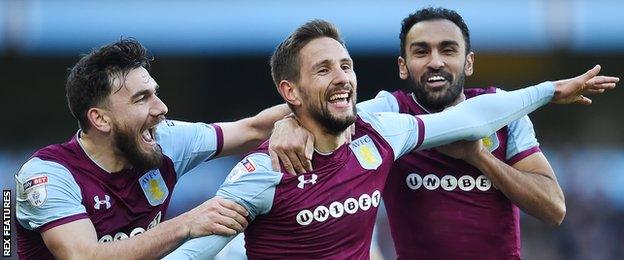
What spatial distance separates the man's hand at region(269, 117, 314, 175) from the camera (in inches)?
208

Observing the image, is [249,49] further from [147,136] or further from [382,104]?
[147,136]

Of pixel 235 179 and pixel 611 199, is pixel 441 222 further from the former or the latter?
pixel 611 199

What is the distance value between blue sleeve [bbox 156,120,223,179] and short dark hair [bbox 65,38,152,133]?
44cm

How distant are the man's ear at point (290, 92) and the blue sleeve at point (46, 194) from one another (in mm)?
1180

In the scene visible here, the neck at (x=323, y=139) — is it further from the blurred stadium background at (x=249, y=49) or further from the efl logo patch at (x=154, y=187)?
the blurred stadium background at (x=249, y=49)

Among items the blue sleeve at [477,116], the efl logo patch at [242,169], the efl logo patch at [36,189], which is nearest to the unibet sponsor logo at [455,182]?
the blue sleeve at [477,116]

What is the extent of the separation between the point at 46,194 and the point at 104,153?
436 millimetres

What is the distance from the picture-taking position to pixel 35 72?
15695 mm

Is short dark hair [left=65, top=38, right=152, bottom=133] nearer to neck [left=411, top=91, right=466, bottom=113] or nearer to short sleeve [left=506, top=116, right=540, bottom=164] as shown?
neck [left=411, top=91, right=466, bottom=113]

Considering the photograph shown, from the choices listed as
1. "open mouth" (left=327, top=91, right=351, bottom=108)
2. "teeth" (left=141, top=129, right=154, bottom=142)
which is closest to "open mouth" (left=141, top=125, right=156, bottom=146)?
"teeth" (left=141, top=129, right=154, bottom=142)

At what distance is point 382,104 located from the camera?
20.2ft

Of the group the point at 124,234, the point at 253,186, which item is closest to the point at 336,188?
the point at 253,186

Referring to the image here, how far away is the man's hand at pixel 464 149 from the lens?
5.73 meters

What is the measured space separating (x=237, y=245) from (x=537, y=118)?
404 inches
